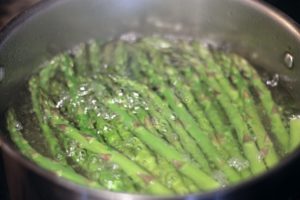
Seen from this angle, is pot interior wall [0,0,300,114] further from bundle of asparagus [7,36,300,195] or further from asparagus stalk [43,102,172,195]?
asparagus stalk [43,102,172,195]

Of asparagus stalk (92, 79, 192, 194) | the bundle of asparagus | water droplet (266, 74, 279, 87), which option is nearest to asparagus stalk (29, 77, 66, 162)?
the bundle of asparagus

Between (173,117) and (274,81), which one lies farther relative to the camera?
(274,81)

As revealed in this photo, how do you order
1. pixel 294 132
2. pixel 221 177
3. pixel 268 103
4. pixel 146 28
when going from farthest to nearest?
1. pixel 146 28
2. pixel 268 103
3. pixel 294 132
4. pixel 221 177

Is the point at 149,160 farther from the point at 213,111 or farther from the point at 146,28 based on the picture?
the point at 146,28

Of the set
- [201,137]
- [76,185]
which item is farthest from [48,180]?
[201,137]

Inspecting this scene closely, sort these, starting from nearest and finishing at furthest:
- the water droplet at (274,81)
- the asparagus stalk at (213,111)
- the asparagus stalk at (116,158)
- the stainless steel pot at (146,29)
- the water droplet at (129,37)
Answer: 1. the asparagus stalk at (116,158)
2. the asparagus stalk at (213,111)
3. the stainless steel pot at (146,29)
4. the water droplet at (274,81)
5. the water droplet at (129,37)

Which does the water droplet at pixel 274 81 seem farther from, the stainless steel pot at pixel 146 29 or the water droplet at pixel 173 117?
the water droplet at pixel 173 117

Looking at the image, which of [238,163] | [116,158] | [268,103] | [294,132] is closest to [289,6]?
[268,103]

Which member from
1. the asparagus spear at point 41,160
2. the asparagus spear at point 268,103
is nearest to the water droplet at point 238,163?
the asparagus spear at point 268,103
